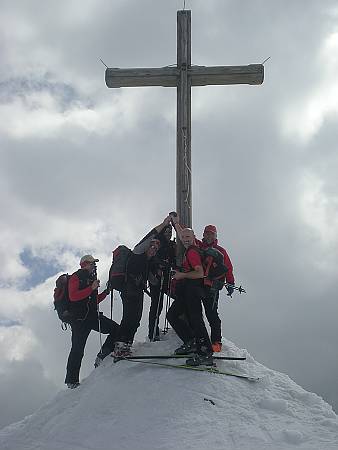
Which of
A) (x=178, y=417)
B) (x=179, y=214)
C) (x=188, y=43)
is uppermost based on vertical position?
(x=188, y=43)

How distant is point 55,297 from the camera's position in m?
9.54

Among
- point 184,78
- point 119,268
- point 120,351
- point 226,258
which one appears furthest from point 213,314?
point 184,78

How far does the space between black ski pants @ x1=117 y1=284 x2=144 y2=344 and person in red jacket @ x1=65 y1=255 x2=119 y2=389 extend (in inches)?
23.3

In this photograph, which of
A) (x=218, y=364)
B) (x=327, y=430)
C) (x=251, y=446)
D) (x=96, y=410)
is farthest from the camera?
(x=218, y=364)

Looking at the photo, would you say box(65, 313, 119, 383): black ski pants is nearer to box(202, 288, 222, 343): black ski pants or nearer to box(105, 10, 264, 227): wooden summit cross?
box(202, 288, 222, 343): black ski pants

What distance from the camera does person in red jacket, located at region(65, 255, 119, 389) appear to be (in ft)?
30.3

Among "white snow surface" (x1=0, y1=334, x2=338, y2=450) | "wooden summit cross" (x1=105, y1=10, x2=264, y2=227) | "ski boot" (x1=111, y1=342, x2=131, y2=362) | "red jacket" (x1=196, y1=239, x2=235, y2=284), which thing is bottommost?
"white snow surface" (x1=0, y1=334, x2=338, y2=450)

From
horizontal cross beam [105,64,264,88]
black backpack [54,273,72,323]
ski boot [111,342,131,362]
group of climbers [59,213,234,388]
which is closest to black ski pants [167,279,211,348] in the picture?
group of climbers [59,213,234,388]

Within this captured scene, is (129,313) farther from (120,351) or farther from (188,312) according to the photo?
(188,312)

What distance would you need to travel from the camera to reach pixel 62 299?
9.48 metres

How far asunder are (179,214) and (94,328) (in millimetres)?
2580

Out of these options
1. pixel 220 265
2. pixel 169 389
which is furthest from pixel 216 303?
pixel 169 389

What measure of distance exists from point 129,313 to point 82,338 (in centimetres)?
100

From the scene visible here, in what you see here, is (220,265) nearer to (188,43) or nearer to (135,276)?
(135,276)
